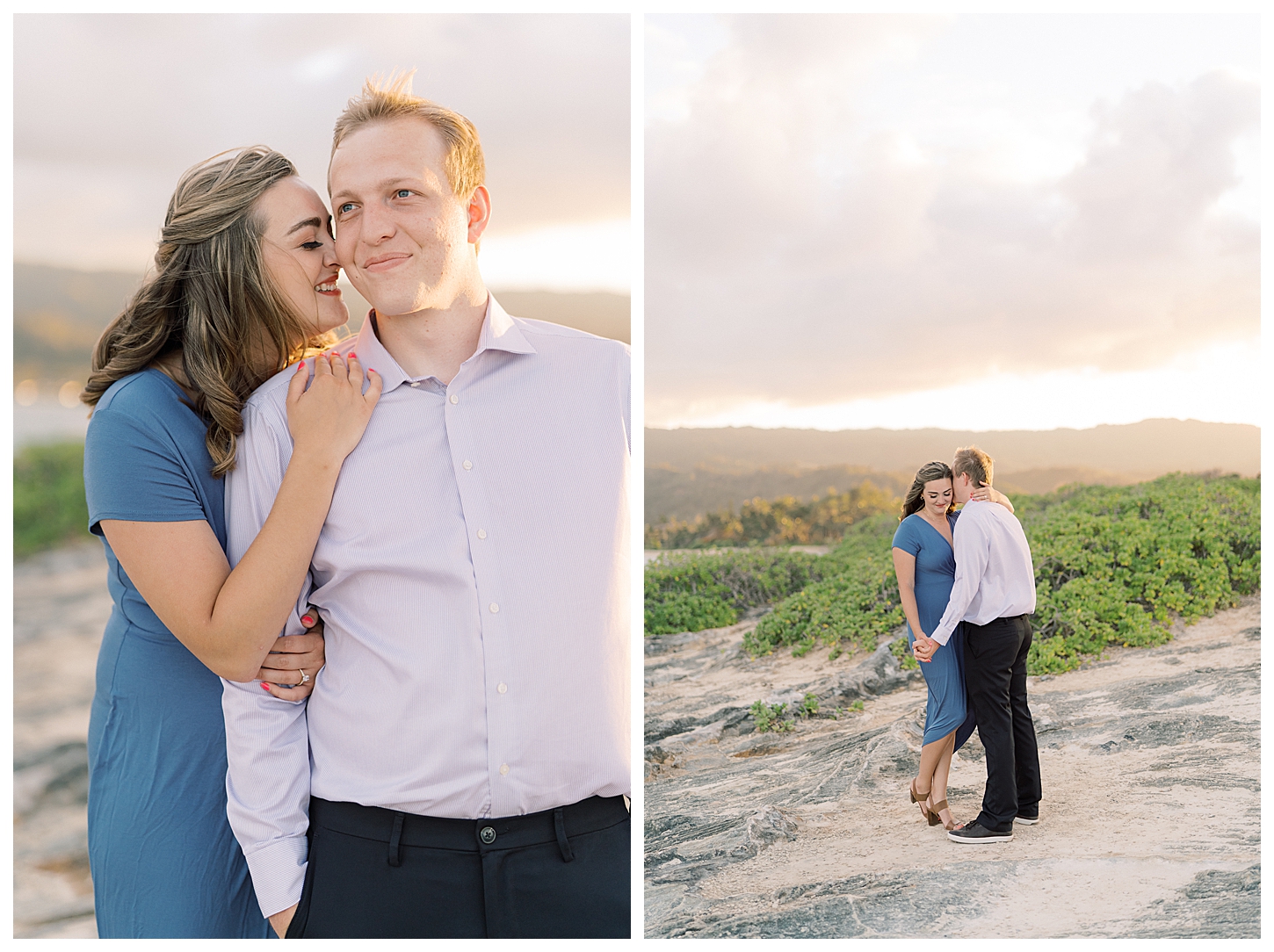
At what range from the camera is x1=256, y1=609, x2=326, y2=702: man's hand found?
1.69m

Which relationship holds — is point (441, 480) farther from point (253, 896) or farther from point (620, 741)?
point (253, 896)

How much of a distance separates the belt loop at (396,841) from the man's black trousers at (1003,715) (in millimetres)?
1757

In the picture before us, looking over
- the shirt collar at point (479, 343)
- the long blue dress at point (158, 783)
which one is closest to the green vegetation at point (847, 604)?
the shirt collar at point (479, 343)

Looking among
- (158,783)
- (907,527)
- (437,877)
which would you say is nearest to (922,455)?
(907,527)

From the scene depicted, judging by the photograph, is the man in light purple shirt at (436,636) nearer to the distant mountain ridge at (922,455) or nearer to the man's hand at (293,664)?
the man's hand at (293,664)

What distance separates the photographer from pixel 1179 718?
2.63 meters

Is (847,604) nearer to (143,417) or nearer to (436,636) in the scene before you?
(436,636)

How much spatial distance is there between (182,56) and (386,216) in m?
1.38

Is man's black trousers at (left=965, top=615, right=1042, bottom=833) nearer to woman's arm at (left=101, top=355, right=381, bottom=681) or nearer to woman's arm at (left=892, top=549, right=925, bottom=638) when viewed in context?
woman's arm at (left=892, top=549, right=925, bottom=638)

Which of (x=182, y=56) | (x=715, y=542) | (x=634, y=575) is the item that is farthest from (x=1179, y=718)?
(x=182, y=56)

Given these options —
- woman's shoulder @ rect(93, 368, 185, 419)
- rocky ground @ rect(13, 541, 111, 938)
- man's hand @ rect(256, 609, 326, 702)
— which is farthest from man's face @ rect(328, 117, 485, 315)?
rocky ground @ rect(13, 541, 111, 938)

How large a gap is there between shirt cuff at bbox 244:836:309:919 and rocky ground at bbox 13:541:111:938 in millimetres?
1981

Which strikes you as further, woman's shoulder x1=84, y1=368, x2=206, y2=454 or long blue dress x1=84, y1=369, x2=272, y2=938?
long blue dress x1=84, y1=369, x2=272, y2=938

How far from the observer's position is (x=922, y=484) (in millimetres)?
2604
